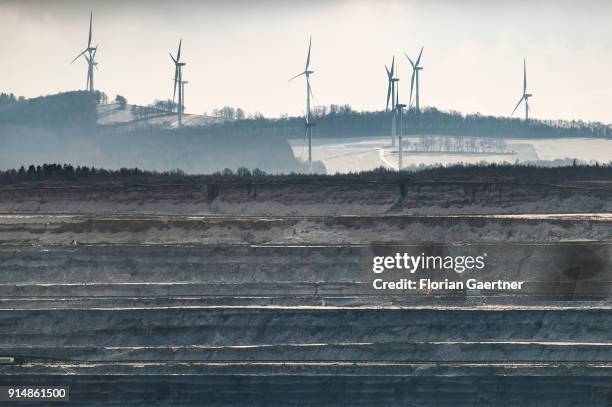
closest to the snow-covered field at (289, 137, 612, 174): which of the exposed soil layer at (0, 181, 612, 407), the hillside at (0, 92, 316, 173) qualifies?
the hillside at (0, 92, 316, 173)

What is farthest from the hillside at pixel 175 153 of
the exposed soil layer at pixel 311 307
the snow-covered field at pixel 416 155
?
the exposed soil layer at pixel 311 307

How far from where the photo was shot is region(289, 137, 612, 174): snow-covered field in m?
156

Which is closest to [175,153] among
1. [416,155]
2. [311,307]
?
[416,155]

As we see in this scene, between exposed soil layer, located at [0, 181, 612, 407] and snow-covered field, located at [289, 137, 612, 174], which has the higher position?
snow-covered field, located at [289, 137, 612, 174]

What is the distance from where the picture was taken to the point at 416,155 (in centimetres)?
15888

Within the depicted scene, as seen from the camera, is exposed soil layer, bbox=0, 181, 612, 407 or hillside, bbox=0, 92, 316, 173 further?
hillside, bbox=0, 92, 316, 173

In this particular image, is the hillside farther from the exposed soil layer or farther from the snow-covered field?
the exposed soil layer

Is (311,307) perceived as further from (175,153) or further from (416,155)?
(175,153)

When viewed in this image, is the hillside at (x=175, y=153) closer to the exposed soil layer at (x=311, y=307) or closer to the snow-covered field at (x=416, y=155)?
the snow-covered field at (x=416, y=155)

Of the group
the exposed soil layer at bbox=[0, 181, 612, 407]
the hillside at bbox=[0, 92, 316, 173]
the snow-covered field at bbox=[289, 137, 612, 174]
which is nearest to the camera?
the exposed soil layer at bbox=[0, 181, 612, 407]

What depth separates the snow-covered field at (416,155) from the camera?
511ft

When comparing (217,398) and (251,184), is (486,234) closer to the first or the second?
(251,184)

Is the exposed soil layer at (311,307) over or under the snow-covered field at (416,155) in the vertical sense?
under

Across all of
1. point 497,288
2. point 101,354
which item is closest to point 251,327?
point 101,354
